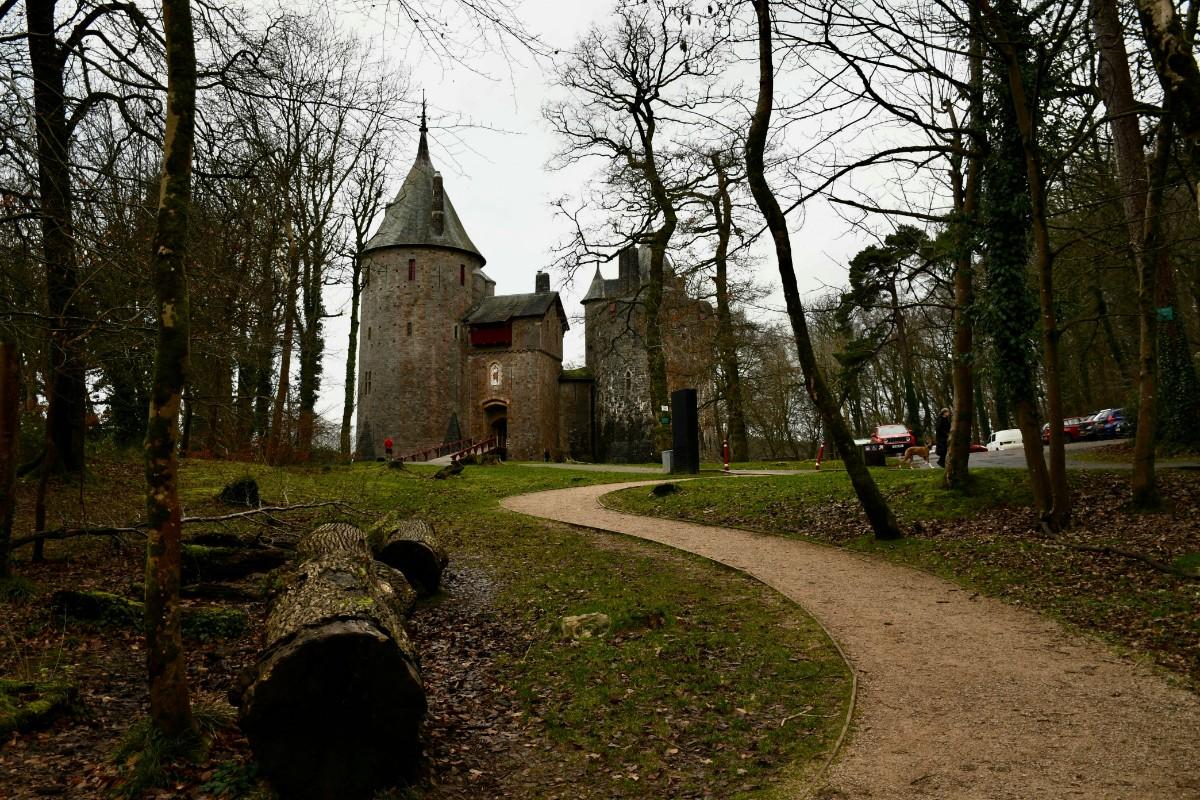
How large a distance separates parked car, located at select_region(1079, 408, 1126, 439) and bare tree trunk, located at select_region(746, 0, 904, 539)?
21.5m

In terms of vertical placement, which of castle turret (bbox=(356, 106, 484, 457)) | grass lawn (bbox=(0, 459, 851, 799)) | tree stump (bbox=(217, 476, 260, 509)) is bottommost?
grass lawn (bbox=(0, 459, 851, 799))

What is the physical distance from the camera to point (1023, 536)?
10422 millimetres

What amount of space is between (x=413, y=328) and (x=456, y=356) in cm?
285

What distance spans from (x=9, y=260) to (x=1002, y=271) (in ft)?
42.7

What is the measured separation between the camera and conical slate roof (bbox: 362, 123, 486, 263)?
40688 millimetres

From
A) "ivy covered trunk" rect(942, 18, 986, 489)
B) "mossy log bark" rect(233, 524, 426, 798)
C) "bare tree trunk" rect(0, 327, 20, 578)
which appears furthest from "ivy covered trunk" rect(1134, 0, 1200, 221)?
"bare tree trunk" rect(0, 327, 20, 578)

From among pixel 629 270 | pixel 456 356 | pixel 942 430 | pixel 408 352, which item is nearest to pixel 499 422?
pixel 456 356

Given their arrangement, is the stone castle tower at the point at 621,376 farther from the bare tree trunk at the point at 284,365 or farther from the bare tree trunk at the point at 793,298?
the bare tree trunk at the point at 793,298

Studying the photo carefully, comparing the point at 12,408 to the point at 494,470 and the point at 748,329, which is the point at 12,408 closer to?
the point at 494,470

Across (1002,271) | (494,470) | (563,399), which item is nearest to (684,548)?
(1002,271)

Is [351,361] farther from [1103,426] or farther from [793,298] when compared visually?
[1103,426]

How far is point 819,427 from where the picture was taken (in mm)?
42906

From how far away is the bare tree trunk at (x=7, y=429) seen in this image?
6539 millimetres

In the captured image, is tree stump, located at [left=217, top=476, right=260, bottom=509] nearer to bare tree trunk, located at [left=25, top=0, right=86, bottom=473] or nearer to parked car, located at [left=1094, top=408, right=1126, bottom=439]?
bare tree trunk, located at [left=25, top=0, right=86, bottom=473]
